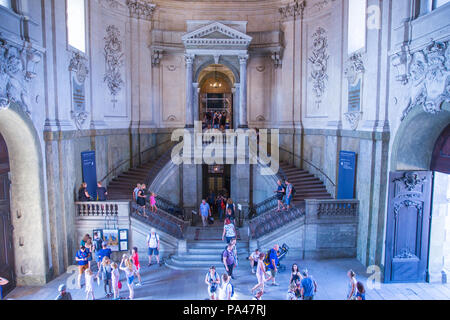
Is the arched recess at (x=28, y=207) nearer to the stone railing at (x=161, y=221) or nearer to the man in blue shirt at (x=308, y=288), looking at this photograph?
the stone railing at (x=161, y=221)

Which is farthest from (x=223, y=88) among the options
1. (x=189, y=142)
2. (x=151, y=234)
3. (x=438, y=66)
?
(x=438, y=66)

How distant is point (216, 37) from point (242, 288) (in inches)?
479

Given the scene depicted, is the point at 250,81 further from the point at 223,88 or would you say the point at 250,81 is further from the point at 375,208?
the point at 375,208

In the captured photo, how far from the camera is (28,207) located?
401 inches

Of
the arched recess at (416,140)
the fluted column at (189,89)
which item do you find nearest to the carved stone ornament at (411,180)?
the arched recess at (416,140)

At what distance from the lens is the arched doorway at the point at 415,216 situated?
33.7ft

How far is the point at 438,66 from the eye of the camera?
8.27m

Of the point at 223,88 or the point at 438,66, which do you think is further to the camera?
the point at 223,88

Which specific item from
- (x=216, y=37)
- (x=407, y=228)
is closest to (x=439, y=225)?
(x=407, y=228)

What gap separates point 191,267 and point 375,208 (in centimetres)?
678

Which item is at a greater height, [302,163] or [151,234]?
[302,163]

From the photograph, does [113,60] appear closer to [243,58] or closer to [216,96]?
[243,58]

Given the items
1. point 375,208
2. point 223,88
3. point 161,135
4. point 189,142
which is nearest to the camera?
point 375,208

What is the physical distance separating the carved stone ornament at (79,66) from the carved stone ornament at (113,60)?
7.74 ft
